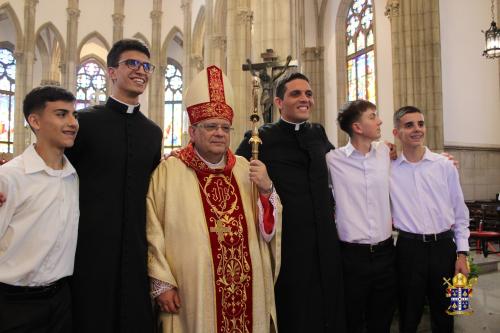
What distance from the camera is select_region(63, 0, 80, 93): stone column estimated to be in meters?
21.2

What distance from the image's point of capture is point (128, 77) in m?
2.30

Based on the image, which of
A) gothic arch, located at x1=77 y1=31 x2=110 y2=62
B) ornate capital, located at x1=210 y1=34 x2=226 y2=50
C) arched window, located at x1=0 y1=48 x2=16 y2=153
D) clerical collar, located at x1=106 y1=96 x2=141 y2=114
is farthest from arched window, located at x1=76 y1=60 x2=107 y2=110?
clerical collar, located at x1=106 y1=96 x2=141 y2=114

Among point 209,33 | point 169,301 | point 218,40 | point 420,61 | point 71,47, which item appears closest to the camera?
point 169,301

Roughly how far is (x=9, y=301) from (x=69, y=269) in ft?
0.90

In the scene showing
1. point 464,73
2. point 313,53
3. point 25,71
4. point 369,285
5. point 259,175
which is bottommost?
point 369,285

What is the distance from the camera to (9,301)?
1.86 m

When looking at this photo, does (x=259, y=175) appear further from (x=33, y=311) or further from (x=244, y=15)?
(x=244, y=15)

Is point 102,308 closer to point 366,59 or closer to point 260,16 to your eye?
point 260,16

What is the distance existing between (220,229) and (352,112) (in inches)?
46.1

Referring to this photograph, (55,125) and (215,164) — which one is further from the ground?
(55,125)

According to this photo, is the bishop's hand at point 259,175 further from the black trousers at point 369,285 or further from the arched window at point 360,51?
the arched window at point 360,51

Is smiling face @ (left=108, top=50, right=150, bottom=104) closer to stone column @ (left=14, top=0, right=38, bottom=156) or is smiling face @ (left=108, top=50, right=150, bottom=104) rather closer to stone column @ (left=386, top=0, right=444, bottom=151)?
stone column @ (left=386, top=0, right=444, bottom=151)

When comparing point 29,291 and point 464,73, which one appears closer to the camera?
point 29,291

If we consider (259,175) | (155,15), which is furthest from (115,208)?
(155,15)
